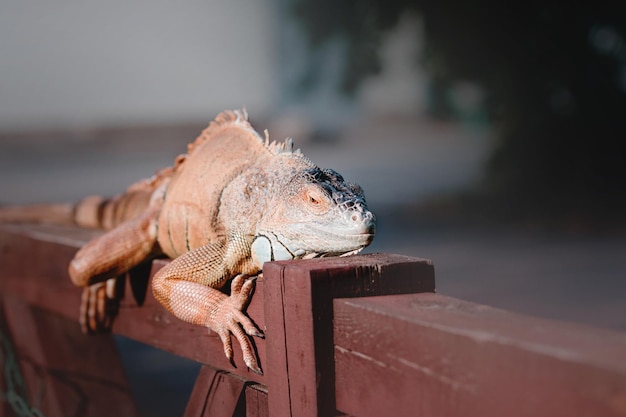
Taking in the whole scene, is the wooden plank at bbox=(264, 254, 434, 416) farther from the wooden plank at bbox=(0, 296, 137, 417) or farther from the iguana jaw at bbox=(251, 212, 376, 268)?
the wooden plank at bbox=(0, 296, 137, 417)

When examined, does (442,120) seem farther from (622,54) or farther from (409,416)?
(409,416)

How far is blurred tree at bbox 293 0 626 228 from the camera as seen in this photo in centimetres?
1302

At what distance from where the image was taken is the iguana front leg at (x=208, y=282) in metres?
2.10

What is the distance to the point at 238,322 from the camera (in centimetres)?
204

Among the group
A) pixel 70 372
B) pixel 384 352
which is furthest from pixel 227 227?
pixel 70 372

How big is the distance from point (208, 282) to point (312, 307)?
2.47ft

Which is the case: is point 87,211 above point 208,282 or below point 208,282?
above

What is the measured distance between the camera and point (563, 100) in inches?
527

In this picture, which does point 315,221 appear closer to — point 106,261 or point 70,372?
point 106,261

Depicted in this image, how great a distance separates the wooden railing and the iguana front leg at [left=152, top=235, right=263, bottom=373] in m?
0.08

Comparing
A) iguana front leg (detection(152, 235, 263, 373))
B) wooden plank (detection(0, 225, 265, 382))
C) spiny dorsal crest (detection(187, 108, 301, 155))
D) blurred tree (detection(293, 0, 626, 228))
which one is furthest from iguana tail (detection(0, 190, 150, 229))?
blurred tree (detection(293, 0, 626, 228))

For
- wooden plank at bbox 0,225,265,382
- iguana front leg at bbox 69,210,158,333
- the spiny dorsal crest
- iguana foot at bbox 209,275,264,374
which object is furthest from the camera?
→ iguana front leg at bbox 69,210,158,333

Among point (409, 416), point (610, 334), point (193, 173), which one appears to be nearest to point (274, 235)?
point (193, 173)

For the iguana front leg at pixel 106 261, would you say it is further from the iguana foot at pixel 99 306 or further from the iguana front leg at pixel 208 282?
the iguana front leg at pixel 208 282
